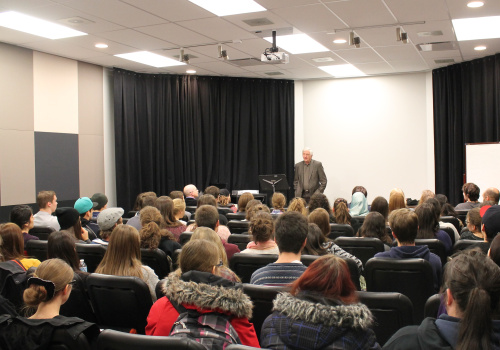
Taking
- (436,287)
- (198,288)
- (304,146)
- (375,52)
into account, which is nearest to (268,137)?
→ (304,146)

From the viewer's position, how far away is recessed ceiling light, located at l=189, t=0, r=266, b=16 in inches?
230

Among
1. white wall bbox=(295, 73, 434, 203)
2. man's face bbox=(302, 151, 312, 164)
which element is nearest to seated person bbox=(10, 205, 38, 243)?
man's face bbox=(302, 151, 312, 164)

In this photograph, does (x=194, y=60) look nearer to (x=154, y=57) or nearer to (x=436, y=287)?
(x=154, y=57)

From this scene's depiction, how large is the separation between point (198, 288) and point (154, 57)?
24.8ft

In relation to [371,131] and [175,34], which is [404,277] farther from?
[371,131]

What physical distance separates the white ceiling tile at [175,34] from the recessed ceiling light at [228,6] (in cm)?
91

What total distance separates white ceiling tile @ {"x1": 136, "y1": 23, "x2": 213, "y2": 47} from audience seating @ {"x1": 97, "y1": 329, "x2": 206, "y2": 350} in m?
5.60

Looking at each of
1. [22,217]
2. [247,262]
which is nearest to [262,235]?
[247,262]

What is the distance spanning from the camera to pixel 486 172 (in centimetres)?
908

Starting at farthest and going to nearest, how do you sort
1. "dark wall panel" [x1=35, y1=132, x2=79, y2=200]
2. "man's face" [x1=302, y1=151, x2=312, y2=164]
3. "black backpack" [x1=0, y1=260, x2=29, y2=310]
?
"man's face" [x1=302, y1=151, x2=312, y2=164]
"dark wall panel" [x1=35, y1=132, x2=79, y2=200]
"black backpack" [x1=0, y1=260, x2=29, y2=310]

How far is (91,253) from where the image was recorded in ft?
13.5

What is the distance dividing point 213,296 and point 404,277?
5.84 ft

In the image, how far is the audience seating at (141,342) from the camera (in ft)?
5.85

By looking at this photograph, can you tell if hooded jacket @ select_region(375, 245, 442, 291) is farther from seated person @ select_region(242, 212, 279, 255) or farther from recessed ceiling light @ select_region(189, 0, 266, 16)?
recessed ceiling light @ select_region(189, 0, 266, 16)
